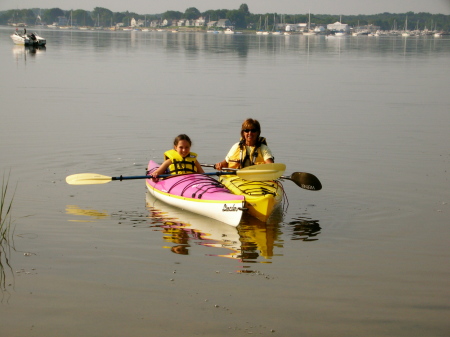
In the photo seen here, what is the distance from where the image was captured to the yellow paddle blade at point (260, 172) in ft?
34.9

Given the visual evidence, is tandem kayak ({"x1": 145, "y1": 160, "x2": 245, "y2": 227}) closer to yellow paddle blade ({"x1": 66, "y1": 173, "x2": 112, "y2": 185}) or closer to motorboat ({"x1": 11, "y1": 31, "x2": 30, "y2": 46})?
yellow paddle blade ({"x1": 66, "y1": 173, "x2": 112, "y2": 185})

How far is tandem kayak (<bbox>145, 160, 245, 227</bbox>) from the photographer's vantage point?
9.83 m

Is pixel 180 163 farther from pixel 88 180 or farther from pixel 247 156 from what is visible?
pixel 88 180

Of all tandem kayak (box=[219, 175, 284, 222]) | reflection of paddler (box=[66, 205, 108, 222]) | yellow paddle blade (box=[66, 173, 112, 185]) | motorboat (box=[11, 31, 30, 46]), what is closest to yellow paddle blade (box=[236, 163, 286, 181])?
tandem kayak (box=[219, 175, 284, 222])

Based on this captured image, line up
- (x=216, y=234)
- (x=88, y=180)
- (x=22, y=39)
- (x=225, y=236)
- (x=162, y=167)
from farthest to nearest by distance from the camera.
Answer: (x=22, y=39) → (x=88, y=180) → (x=162, y=167) → (x=216, y=234) → (x=225, y=236)

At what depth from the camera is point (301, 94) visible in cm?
2756

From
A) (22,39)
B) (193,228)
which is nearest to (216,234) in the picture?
(193,228)

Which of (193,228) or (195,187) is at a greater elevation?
(195,187)

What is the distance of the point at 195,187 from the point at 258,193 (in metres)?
1.02

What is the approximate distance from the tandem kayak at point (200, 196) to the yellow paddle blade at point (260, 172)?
0.40 m

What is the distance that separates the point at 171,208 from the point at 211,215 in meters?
1.00

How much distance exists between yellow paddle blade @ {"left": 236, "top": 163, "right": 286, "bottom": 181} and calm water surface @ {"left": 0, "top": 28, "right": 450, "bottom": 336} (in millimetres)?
665

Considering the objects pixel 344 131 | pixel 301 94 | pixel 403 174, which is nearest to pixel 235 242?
pixel 403 174

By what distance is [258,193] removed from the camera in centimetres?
1020
